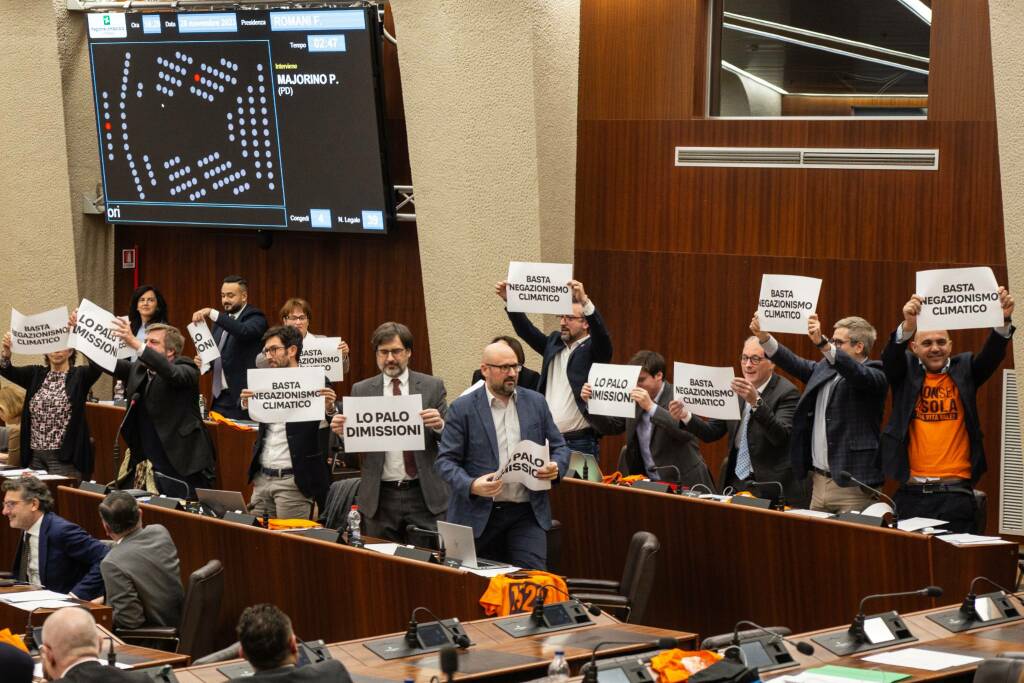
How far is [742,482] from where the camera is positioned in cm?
705

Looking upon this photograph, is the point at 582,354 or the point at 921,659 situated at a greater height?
the point at 582,354

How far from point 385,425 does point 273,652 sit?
2.62 meters

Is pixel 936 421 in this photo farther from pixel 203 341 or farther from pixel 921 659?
pixel 203 341

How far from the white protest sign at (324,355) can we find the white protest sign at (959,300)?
12.0ft

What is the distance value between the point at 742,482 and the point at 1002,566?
1723 millimetres

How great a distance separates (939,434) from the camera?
628 cm

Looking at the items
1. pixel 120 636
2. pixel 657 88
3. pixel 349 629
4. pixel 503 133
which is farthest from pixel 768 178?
pixel 120 636

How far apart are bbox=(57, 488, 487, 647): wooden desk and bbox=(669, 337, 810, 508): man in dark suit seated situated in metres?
2.01

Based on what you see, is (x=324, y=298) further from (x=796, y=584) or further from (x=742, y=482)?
(x=796, y=584)

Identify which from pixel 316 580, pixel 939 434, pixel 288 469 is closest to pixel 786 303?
pixel 939 434

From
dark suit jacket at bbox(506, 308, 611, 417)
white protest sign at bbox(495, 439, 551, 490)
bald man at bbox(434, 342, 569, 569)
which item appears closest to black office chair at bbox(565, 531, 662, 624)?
bald man at bbox(434, 342, 569, 569)

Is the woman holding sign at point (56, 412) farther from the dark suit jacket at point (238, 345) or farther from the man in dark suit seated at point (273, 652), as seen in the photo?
the man in dark suit seated at point (273, 652)

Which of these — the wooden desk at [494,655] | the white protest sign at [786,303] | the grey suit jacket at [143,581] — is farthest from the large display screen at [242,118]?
the wooden desk at [494,655]

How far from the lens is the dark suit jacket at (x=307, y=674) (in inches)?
142
